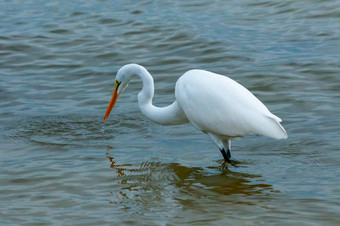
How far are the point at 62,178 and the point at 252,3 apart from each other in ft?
25.1

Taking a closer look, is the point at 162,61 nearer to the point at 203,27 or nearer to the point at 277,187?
the point at 203,27

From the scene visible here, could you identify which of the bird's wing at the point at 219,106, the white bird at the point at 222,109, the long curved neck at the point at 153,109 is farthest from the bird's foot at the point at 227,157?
the long curved neck at the point at 153,109

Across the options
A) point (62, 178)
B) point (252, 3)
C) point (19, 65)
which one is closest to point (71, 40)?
point (19, 65)

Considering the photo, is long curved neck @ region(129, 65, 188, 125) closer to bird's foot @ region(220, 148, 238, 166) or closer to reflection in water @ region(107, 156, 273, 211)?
reflection in water @ region(107, 156, 273, 211)

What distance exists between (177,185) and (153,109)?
42.3 inches

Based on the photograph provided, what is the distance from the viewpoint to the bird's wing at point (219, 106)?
5996 mm

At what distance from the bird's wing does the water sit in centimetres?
42

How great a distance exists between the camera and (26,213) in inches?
207

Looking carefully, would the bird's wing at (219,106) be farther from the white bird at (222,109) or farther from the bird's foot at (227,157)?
the bird's foot at (227,157)

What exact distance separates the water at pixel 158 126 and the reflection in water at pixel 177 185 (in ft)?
0.05

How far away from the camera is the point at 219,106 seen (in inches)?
242

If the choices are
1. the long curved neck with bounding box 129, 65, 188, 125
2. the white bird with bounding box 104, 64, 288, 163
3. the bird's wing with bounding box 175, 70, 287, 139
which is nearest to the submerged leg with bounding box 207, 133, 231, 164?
the white bird with bounding box 104, 64, 288, 163

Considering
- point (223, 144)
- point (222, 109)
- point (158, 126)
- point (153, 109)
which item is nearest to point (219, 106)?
point (222, 109)

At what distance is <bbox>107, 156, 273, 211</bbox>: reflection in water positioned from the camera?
5.49 meters
